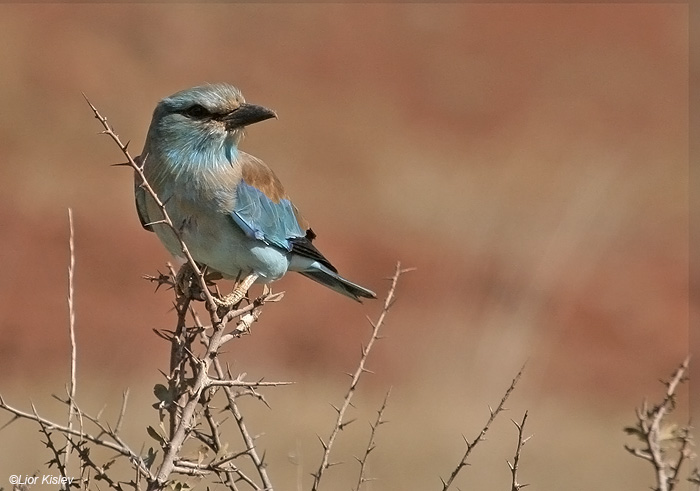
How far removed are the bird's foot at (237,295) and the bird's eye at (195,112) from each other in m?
0.59

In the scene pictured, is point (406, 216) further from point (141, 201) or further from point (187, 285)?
point (187, 285)

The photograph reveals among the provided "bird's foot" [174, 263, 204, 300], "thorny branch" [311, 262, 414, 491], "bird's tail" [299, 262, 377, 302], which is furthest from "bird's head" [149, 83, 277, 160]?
"thorny branch" [311, 262, 414, 491]

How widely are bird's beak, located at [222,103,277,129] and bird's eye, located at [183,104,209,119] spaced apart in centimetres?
7

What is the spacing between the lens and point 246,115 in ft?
13.6

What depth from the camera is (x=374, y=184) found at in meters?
20.4

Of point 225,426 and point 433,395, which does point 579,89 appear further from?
point 225,426

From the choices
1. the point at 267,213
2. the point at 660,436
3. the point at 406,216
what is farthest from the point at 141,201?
A: the point at 406,216

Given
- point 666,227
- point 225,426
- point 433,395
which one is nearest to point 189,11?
point 666,227

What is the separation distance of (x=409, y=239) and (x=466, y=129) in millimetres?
7311

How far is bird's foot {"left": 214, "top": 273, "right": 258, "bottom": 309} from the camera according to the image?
3.76 m

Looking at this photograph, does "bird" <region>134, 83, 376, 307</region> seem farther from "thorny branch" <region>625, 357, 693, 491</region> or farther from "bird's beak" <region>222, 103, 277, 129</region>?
"thorny branch" <region>625, 357, 693, 491</region>

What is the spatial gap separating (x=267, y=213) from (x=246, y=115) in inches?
16.8

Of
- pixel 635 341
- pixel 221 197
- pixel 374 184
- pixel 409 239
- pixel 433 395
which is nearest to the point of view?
pixel 221 197

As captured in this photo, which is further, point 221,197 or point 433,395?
point 433,395
